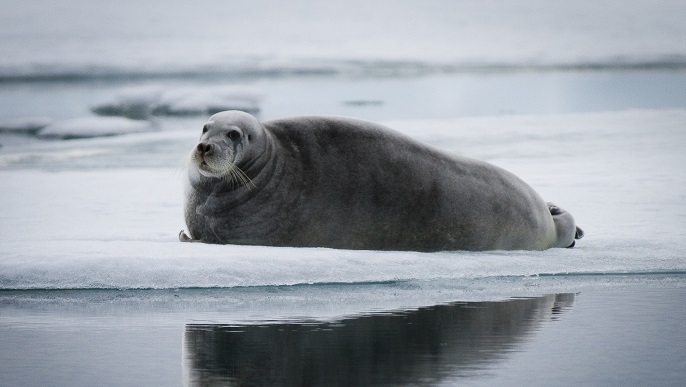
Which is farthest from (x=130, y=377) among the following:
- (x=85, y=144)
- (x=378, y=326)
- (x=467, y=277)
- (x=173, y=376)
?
(x=85, y=144)

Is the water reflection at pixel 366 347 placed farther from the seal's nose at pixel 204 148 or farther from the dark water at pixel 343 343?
the seal's nose at pixel 204 148

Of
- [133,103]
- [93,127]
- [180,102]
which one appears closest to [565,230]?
[93,127]

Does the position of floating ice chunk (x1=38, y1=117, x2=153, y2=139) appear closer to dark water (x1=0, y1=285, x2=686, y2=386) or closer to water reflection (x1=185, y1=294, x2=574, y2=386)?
dark water (x1=0, y1=285, x2=686, y2=386)

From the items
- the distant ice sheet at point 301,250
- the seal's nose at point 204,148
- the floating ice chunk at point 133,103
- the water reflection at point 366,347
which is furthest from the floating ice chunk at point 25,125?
the water reflection at point 366,347

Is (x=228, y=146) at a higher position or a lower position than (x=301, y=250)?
higher

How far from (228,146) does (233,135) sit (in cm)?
9

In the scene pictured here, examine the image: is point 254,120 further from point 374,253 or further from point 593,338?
point 593,338

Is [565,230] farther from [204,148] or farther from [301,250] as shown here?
[204,148]

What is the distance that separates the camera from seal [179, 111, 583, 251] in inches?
230

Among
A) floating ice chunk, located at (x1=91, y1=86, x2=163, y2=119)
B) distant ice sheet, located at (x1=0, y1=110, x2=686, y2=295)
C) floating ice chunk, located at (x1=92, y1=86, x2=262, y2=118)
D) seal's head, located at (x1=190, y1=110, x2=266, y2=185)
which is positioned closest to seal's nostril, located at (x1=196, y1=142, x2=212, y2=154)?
seal's head, located at (x1=190, y1=110, x2=266, y2=185)

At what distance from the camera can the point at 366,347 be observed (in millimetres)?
3635

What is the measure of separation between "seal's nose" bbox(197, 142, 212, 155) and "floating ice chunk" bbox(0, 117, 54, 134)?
42.6ft

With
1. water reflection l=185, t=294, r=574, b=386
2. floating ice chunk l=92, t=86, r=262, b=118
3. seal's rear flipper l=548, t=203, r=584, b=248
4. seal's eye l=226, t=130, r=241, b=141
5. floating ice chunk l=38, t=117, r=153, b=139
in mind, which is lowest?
water reflection l=185, t=294, r=574, b=386

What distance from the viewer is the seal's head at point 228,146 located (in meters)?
5.58
